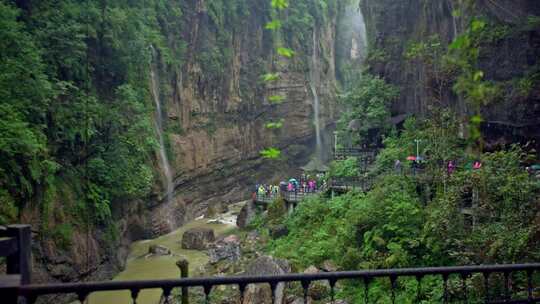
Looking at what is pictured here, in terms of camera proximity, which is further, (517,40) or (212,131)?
(212,131)

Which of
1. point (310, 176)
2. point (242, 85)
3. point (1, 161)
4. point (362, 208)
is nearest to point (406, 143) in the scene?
point (362, 208)

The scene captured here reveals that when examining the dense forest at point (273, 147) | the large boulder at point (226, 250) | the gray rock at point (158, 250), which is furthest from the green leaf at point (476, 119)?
the gray rock at point (158, 250)

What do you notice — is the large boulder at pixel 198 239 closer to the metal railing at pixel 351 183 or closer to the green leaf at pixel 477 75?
the metal railing at pixel 351 183

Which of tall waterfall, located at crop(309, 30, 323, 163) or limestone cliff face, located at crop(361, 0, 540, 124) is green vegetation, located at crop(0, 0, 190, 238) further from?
tall waterfall, located at crop(309, 30, 323, 163)

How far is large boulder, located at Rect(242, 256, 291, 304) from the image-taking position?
40.8 ft

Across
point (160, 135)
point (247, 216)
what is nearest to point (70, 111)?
point (160, 135)

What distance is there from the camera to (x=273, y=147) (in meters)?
6.73

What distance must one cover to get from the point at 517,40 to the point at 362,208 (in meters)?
9.00

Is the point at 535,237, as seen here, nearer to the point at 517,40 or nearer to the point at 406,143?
the point at 517,40

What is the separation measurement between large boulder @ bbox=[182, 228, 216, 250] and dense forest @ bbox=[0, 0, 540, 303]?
2056mm

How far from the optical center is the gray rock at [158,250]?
20859mm

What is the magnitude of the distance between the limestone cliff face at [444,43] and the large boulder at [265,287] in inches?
350

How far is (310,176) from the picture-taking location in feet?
102

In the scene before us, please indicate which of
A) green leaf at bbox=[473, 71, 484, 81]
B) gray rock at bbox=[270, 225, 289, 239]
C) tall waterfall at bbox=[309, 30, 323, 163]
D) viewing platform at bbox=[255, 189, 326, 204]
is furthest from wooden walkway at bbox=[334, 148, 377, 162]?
green leaf at bbox=[473, 71, 484, 81]
